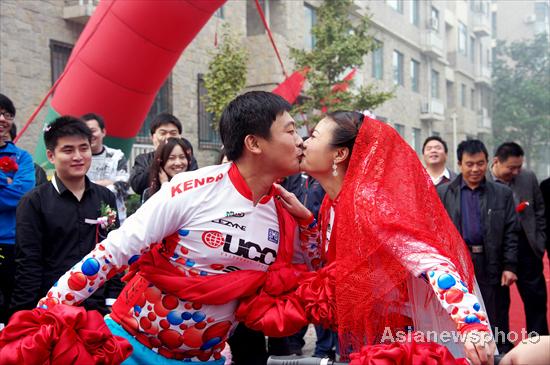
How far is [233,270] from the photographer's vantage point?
2.30m

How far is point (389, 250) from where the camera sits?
6.63ft

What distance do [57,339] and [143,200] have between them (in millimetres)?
2926

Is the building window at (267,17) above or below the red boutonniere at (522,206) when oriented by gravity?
above

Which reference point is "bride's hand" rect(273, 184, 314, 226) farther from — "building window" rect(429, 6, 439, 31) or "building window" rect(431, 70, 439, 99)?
"building window" rect(431, 70, 439, 99)

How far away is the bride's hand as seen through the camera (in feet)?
8.02

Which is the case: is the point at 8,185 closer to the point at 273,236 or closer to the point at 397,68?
the point at 273,236

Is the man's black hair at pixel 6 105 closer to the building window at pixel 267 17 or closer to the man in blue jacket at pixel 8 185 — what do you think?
the man in blue jacket at pixel 8 185

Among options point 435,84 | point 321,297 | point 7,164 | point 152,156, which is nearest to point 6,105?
point 7,164

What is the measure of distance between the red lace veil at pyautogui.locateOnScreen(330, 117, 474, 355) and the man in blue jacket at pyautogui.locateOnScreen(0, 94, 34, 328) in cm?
238

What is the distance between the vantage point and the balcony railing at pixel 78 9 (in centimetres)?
946

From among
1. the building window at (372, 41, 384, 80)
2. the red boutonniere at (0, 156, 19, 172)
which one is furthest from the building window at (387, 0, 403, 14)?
the red boutonniere at (0, 156, 19, 172)

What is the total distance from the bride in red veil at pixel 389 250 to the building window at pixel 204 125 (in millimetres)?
10317

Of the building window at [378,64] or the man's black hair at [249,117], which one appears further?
the building window at [378,64]

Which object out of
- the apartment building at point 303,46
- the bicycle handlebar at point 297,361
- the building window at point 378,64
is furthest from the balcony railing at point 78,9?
the building window at point 378,64
